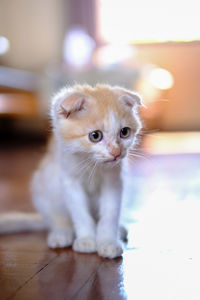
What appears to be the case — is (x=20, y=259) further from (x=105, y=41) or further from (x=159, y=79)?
(x=105, y=41)

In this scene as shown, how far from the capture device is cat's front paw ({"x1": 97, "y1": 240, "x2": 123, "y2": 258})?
1457 mm

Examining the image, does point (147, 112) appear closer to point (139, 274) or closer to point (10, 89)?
point (10, 89)

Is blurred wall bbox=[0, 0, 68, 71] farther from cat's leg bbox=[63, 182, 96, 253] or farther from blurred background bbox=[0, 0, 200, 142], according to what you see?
cat's leg bbox=[63, 182, 96, 253]

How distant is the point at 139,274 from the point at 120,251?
0.20m

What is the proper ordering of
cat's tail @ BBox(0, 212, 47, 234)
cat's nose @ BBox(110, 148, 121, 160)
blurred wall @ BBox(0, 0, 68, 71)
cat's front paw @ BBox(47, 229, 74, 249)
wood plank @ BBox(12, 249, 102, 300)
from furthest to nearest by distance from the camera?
blurred wall @ BBox(0, 0, 68, 71), cat's tail @ BBox(0, 212, 47, 234), cat's front paw @ BBox(47, 229, 74, 249), cat's nose @ BBox(110, 148, 121, 160), wood plank @ BBox(12, 249, 102, 300)

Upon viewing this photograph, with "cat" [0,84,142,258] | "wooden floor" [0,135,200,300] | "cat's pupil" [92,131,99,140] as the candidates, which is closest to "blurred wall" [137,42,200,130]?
"wooden floor" [0,135,200,300]

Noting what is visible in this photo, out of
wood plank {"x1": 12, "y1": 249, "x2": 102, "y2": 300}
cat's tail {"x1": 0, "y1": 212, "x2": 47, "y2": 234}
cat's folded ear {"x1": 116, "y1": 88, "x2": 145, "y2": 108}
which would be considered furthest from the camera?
cat's tail {"x1": 0, "y1": 212, "x2": 47, "y2": 234}

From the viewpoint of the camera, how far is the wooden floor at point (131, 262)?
1164 mm

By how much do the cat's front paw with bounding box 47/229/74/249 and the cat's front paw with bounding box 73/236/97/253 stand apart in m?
0.07

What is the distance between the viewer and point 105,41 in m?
6.92

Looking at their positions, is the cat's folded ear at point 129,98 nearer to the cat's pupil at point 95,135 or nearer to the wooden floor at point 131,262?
the cat's pupil at point 95,135

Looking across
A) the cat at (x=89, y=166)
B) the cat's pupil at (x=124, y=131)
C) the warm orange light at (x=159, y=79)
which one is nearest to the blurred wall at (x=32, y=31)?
the warm orange light at (x=159, y=79)

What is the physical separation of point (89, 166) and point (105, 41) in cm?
566

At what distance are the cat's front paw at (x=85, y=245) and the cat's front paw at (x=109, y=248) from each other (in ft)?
0.11
